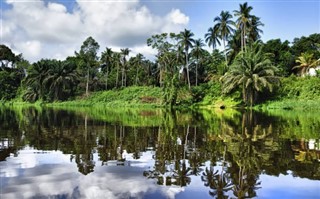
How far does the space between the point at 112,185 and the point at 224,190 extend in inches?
99.2

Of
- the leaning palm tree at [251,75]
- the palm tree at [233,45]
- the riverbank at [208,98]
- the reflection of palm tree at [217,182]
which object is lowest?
the reflection of palm tree at [217,182]

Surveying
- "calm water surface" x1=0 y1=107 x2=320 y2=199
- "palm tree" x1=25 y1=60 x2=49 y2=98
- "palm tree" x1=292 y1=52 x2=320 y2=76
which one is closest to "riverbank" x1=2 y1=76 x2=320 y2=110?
"palm tree" x1=292 y1=52 x2=320 y2=76

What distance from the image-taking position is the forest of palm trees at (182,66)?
5253 cm

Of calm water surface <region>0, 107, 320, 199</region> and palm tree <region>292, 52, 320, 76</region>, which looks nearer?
calm water surface <region>0, 107, 320, 199</region>

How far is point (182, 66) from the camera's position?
74.8 metres

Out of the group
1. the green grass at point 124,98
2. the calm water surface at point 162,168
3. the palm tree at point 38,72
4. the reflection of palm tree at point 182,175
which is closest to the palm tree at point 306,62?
the green grass at point 124,98

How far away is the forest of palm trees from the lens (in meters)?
52.5

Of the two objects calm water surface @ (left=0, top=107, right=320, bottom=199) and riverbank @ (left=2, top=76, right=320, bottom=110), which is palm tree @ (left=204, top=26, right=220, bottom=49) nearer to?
riverbank @ (left=2, top=76, right=320, bottom=110)

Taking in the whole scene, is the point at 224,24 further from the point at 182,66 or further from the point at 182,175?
the point at 182,175

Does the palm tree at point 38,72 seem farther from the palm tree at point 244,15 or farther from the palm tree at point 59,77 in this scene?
the palm tree at point 244,15

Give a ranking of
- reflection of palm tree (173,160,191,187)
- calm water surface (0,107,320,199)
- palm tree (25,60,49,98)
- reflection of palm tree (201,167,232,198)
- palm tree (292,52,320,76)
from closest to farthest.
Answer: reflection of palm tree (201,167,232,198)
calm water surface (0,107,320,199)
reflection of palm tree (173,160,191,187)
palm tree (292,52,320,76)
palm tree (25,60,49,98)

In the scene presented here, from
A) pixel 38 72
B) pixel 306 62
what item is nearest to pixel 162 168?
pixel 306 62

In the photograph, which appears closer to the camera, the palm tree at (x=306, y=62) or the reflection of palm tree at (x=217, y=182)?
the reflection of palm tree at (x=217, y=182)

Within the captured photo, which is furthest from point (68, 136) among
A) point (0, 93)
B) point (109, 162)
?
point (0, 93)
